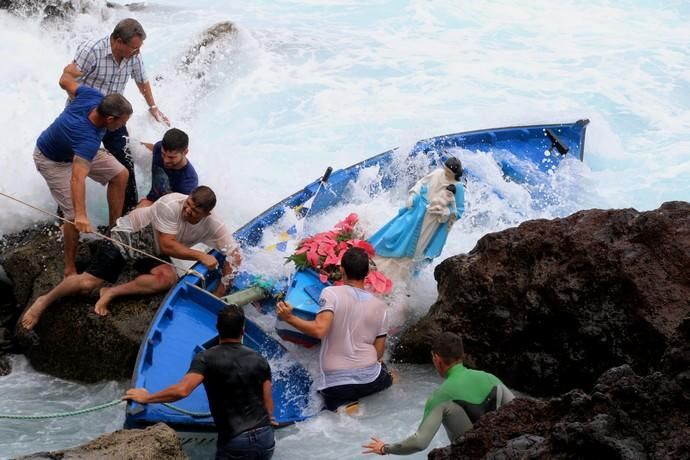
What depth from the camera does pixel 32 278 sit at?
7820 millimetres

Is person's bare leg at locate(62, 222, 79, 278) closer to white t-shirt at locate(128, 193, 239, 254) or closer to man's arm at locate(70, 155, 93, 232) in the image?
man's arm at locate(70, 155, 93, 232)

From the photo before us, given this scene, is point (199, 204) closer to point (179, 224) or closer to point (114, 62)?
point (179, 224)

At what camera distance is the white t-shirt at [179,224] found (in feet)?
22.9

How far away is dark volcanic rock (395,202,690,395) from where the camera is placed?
6129 millimetres

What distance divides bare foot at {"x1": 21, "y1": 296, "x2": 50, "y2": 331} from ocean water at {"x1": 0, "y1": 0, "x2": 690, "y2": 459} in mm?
448

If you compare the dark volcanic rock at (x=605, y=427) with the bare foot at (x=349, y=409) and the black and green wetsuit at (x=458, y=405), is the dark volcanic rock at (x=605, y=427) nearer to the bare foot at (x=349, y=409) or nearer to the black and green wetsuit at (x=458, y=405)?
the black and green wetsuit at (x=458, y=405)

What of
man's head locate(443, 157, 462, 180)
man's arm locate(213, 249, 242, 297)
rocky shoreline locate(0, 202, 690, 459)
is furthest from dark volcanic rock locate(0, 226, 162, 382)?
man's head locate(443, 157, 462, 180)

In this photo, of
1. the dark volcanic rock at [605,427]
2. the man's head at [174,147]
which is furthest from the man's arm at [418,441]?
the man's head at [174,147]

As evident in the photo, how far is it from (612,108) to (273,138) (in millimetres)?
5862

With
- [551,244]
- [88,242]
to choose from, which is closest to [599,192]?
[551,244]

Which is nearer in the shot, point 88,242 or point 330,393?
point 330,393

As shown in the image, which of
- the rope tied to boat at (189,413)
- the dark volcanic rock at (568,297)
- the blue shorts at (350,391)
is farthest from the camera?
the blue shorts at (350,391)

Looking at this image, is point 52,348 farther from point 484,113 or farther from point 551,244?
point 484,113

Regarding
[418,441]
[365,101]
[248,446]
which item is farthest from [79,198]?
[365,101]
